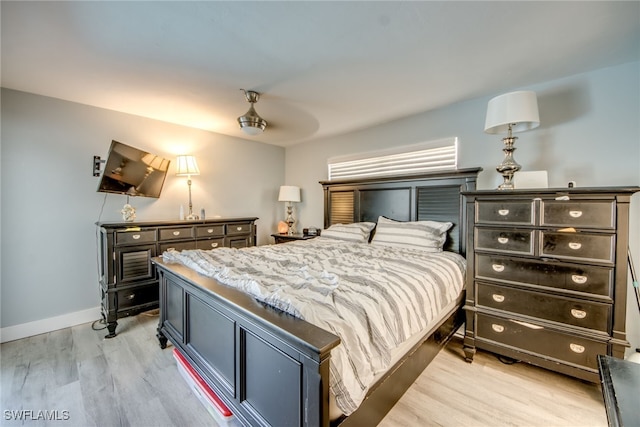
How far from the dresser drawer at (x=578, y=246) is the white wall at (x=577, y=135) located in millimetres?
711

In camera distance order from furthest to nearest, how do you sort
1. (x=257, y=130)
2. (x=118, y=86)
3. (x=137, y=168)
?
(x=137, y=168) < (x=257, y=130) < (x=118, y=86)

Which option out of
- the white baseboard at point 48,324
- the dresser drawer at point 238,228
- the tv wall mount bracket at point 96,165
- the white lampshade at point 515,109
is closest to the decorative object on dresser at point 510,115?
the white lampshade at point 515,109

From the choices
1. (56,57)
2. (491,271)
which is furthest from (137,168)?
(491,271)

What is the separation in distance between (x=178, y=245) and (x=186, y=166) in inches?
41.9

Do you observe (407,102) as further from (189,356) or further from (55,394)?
(55,394)

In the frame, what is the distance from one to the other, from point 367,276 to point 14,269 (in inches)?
137

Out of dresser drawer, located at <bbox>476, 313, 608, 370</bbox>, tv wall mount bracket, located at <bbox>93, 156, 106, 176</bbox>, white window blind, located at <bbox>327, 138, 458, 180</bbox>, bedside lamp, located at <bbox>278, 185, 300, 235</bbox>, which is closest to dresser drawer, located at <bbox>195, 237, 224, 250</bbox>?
bedside lamp, located at <bbox>278, 185, 300, 235</bbox>

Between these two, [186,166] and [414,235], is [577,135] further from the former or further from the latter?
[186,166]

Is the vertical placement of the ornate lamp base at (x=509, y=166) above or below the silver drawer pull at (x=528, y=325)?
above

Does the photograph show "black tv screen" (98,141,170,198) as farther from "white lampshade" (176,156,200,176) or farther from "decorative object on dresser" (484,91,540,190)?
"decorative object on dresser" (484,91,540,190)

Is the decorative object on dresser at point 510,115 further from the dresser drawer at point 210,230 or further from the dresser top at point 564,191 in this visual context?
the dresser drawer at point 210,230

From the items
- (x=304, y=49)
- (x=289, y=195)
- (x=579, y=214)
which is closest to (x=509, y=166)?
(x=579, y=214)

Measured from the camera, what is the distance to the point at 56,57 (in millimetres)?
1998

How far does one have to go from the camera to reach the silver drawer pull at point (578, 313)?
1.80m
